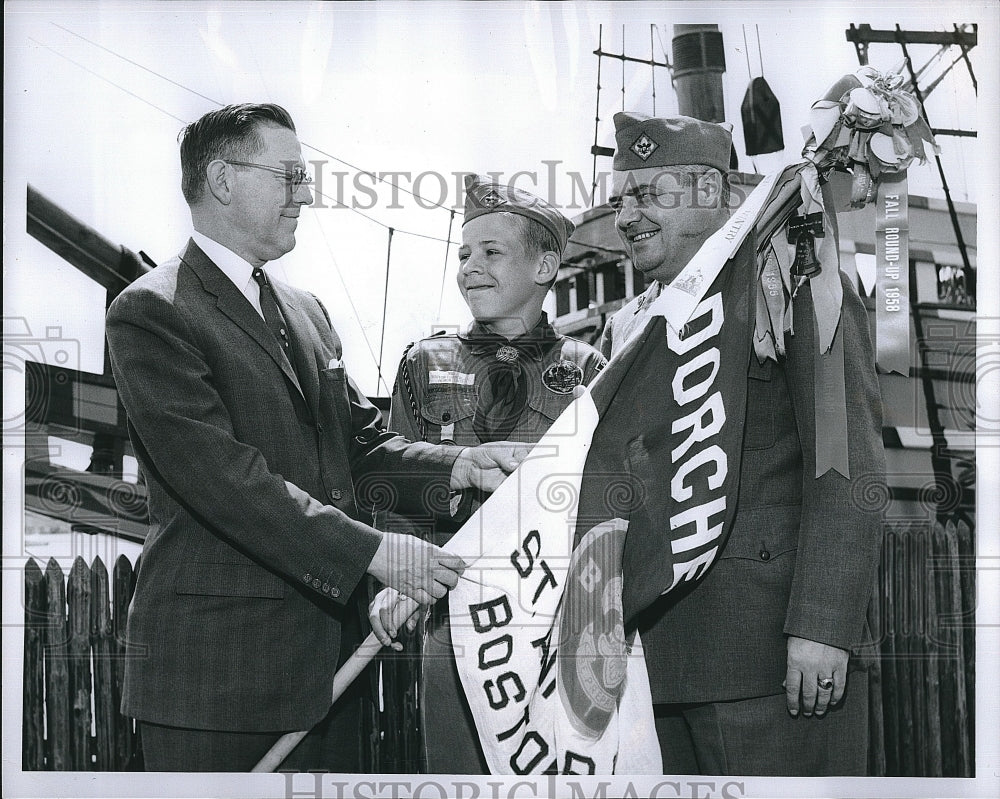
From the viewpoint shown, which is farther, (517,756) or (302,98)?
(302,98)

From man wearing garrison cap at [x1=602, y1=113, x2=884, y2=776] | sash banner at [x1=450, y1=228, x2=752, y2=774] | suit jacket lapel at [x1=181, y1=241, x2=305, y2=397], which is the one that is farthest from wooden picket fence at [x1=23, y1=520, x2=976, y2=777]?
suit jacket lapel at [x1=181, y1=241, x2=305, y2=397]

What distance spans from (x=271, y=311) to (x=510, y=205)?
65 centimetres

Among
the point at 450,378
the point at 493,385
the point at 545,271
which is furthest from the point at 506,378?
the point at 545,271

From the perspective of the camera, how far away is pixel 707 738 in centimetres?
235

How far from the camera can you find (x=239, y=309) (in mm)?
2320

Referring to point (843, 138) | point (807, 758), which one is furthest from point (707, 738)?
point (843, 138)

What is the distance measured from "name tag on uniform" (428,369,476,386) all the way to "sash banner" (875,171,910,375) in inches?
39.9

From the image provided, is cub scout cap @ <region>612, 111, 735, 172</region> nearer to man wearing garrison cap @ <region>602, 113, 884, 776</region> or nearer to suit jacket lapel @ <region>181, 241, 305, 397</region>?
man wearing garrison cap @ <region>602, 113, 884, 776</region>

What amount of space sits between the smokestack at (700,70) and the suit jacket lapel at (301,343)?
1090 mm

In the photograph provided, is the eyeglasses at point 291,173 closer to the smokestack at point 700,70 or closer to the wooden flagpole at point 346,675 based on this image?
the smokestack at point 700,70

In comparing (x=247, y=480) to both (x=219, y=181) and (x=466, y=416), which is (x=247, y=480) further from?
(x=219, y=181)

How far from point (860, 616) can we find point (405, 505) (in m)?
1.12

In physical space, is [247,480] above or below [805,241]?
below

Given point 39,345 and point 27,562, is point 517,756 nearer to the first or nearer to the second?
point 27,562
